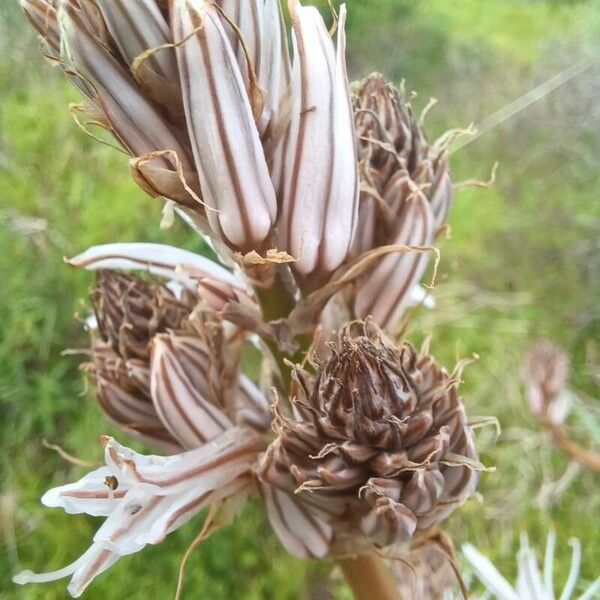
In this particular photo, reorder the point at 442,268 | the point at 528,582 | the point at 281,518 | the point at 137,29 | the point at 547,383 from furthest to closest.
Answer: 1. the point at 442,268
2. the point at 547,383
3. the point at 528,582
4. the point at 281,518
5. the point at 137,29

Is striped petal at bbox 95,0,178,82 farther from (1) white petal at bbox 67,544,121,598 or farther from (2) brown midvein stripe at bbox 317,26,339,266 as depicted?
(1) white petal at bbox 67,544,121,598

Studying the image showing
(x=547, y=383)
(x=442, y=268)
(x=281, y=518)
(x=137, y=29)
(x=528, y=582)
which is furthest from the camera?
(x=442, y=268)

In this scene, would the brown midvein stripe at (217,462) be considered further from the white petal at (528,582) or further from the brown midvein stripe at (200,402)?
the white petal at (528,582)

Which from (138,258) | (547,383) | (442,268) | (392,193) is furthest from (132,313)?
(442,268)

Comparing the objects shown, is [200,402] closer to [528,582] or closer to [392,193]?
[392,193]

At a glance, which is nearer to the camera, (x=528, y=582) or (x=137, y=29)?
(x=137, y=29)

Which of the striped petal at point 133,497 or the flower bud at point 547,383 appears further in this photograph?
the flower bud at point 547,383

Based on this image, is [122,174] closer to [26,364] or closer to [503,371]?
[26,364]

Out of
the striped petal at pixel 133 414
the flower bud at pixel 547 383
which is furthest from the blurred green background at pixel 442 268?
the striped petal at pixel 133 414

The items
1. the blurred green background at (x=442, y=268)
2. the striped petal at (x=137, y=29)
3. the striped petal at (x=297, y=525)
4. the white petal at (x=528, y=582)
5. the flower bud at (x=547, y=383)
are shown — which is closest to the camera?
the striped petal at (x=137, y=29)
